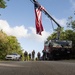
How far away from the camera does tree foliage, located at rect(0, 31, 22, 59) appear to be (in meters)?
99.4

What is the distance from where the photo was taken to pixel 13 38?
4938 inches

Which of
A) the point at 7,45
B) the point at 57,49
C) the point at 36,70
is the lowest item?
the point at 36,70

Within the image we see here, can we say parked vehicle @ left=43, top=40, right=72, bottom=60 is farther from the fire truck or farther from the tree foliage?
the tree foliage

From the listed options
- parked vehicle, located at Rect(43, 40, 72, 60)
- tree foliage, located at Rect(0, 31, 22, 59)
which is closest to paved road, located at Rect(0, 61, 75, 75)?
parked vehicle, located at Rect(43, 40, 72, 60)

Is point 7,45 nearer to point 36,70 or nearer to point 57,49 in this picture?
point 57,49

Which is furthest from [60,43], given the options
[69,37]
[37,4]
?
[69,37]

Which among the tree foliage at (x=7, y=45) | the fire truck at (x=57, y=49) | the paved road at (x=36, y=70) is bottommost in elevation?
the paved road at (x=36, y=70)

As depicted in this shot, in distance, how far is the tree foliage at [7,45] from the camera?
99.4 meters

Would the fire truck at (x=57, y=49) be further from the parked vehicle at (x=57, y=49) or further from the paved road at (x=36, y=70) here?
the paved road at (x=36, y=70)

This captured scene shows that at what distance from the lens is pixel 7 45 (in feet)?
356

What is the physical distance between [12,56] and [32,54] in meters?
3.34

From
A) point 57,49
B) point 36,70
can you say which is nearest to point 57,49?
point 57,49

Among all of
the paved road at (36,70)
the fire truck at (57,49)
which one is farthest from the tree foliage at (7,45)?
the paved road at (36,70)

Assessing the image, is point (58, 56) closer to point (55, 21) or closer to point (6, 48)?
point (55, 21)
